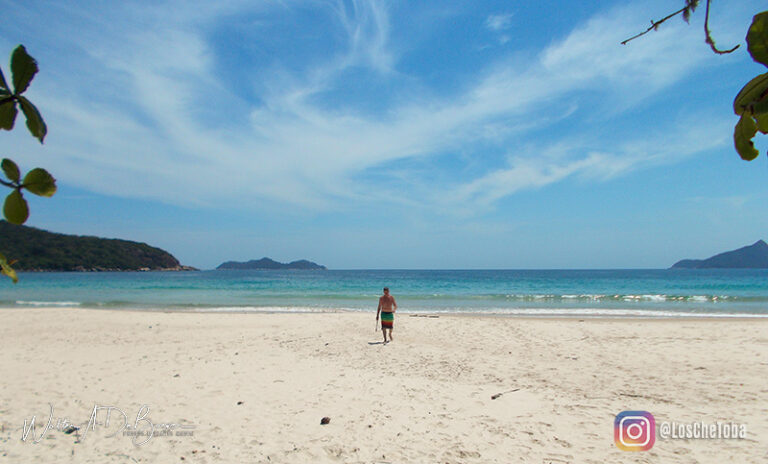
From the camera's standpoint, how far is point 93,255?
83.2 meters

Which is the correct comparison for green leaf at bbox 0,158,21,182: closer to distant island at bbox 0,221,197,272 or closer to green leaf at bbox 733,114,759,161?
green leaf at bbox 733,114,759,161

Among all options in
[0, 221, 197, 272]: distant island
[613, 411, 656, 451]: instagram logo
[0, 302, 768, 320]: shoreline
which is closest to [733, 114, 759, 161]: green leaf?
[613, 411, 656, 451]: instagram logo

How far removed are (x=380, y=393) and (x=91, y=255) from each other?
3758 inches

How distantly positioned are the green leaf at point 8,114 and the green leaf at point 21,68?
37mm

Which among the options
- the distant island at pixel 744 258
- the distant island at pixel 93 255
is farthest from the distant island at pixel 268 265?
the distant island at pixel 744 258

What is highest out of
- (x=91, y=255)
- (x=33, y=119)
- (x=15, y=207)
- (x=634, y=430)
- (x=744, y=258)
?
(x=744, y=258)

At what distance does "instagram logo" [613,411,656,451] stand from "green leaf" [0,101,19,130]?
17.7ft

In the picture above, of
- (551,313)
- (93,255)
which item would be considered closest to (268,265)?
(93,255)

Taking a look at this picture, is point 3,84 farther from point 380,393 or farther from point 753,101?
point 380,393

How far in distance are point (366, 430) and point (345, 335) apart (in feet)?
21.6

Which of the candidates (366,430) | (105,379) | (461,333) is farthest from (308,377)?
(461,333)

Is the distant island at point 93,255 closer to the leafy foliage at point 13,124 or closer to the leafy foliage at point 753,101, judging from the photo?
the leafy foliage at point 13,124

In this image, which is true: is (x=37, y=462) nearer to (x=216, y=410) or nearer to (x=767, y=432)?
(x=216, y=410)

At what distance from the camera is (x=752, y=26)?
1.37 ft
